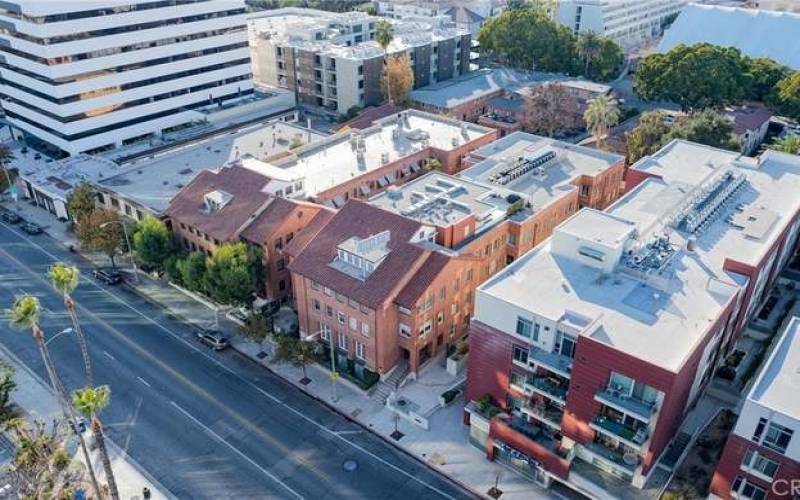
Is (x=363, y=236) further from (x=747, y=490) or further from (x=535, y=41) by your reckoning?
(x=535, y=41)

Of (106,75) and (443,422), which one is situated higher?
(106,75)

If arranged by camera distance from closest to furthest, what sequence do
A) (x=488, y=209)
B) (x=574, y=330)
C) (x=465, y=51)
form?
(x=574, y=330) < (x=488, y=209) < (x=465, y=51)

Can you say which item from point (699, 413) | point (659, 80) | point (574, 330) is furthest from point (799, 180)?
point (659, 80)

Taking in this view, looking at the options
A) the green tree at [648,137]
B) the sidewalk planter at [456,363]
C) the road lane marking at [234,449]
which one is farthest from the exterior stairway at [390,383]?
the green tree at [648,137]

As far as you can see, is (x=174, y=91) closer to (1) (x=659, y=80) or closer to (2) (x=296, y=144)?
(2) (x=296, y=144)

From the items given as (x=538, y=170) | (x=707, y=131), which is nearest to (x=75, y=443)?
(x=538, y=170)

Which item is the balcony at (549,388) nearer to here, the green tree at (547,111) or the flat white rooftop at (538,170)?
the flat white rooftop at (538,170)

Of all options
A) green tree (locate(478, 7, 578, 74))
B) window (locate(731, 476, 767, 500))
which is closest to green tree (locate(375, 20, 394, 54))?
green tree (locate(478, 7, 578, 74))
